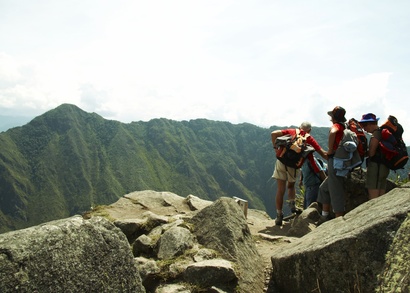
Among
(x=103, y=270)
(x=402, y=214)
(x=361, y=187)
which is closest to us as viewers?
(x=103, y=270)

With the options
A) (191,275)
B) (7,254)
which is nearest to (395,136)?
(191,275)

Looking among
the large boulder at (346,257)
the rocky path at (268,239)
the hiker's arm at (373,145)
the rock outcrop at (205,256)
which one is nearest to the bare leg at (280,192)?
the rocky path at (268,239)

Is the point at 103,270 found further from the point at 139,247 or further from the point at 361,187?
the point at 361,187

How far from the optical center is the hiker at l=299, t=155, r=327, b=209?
14.0 metres

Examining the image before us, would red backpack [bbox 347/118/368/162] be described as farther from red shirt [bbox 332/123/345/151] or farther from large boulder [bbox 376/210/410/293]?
large boulder [bbox 376/210/410/293]

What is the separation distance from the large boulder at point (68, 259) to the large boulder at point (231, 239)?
2.94 m

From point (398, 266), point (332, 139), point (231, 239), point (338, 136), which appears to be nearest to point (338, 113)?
point (338, 136)

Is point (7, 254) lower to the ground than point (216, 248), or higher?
higher

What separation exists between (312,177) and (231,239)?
7410mm

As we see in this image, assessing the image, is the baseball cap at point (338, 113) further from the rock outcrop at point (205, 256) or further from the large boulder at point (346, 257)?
the large boulder at point (346, 257)

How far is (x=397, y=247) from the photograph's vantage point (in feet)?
16.5

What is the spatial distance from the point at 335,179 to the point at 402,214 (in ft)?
18.5

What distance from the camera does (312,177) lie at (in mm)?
14328

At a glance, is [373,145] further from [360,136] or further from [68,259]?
[68,259]
